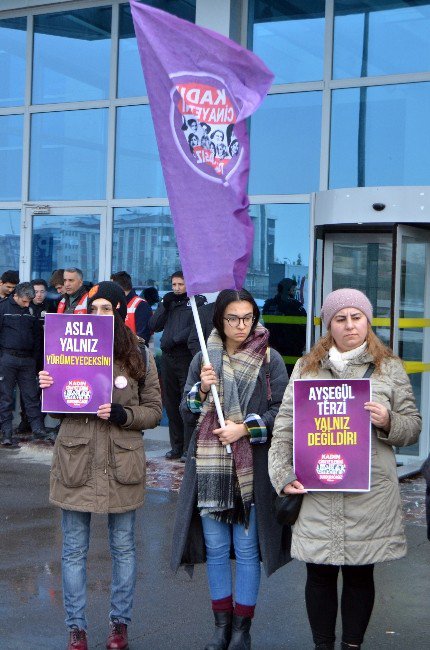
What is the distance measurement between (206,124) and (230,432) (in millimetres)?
1467

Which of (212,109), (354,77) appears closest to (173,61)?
(212,109)

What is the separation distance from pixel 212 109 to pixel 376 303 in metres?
5.12

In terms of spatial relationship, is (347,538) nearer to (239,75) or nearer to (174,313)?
(239,75)

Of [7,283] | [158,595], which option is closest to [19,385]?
[7,283]

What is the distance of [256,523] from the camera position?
495 centimetres

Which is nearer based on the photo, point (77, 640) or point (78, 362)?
point (77, 640)

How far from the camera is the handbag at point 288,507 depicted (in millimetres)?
4434

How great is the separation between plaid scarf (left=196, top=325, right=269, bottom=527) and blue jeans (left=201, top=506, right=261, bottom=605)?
60 mm

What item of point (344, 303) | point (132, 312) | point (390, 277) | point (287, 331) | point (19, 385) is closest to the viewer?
point (344, 303)

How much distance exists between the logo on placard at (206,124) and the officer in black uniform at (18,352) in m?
7.00

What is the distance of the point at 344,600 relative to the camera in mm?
4547

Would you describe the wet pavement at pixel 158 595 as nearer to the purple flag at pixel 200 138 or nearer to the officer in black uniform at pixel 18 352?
the purple flag at pixel 200 138

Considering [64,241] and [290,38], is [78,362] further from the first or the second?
[64,241]

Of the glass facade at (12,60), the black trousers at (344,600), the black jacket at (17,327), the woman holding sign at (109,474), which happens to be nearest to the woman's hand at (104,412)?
the woman holding sign at (109,474)
